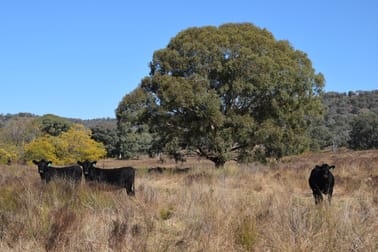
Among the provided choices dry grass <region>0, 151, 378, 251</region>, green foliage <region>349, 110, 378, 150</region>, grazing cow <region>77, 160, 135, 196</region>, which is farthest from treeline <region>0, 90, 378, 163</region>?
dry grass <region>0, 151, 378, 251</region>

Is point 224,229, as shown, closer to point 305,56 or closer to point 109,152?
point 305,56

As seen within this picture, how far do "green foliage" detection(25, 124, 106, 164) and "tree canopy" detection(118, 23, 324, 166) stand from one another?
1231 cm

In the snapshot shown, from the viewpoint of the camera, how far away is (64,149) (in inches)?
1393

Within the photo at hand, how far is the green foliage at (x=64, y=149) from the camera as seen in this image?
114ft

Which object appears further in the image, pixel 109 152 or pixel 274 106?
pixel 109 152

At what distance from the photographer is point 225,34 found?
2458 centimetres

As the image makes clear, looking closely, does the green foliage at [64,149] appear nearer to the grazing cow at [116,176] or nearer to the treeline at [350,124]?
the treeline at [350,124]

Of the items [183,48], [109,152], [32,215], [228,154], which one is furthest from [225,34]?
[109,152]

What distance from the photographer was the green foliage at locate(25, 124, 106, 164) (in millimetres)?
34656

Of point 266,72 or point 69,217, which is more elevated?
point 266,72

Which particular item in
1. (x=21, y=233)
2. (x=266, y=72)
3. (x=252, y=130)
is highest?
(x=266, y=72)

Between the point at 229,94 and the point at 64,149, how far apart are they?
1691 centimetres

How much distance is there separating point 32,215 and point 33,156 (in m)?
30.4

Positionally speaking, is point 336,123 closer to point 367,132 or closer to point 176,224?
point 367,132
